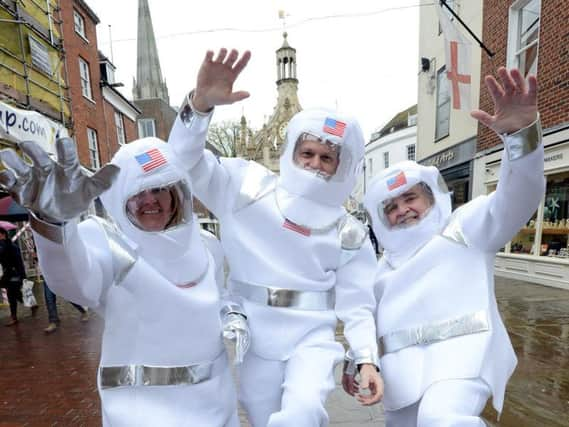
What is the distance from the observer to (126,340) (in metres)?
1.29

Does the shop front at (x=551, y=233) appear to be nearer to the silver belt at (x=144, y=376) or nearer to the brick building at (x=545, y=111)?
the brick building at (x=545, y=111)

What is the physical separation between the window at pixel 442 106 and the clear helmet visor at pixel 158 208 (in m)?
10.7

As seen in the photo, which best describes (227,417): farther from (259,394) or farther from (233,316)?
(233,316)

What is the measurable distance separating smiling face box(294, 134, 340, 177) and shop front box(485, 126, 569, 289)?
19.9 ft

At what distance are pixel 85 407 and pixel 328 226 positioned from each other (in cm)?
274

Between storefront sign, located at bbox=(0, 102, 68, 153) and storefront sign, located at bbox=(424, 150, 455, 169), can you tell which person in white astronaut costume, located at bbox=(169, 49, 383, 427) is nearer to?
storefront sign, located at bbox=(0, 102, 68, 153)

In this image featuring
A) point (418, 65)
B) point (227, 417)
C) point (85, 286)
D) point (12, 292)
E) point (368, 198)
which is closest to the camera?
point (85, 286)

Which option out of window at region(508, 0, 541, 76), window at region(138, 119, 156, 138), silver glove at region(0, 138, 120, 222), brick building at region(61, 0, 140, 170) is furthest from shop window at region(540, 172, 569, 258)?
window at region(138, 119, 156, 138)

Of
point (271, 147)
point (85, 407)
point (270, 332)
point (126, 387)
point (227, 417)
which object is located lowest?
point (85, 407)

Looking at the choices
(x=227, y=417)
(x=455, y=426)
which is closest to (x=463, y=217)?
(x=455, y=426)

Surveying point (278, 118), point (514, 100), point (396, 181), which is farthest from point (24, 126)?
point (278, 118)

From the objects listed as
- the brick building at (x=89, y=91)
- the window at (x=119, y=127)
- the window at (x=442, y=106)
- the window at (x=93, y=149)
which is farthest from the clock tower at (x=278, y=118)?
the window at (x=442, y=106)

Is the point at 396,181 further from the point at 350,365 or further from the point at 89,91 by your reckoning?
the point at 89,91

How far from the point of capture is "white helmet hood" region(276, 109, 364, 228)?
62.5 inches
